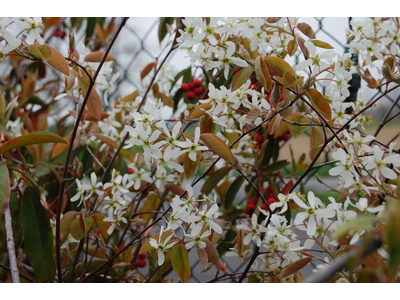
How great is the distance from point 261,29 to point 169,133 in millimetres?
211

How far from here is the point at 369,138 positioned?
1.34ft

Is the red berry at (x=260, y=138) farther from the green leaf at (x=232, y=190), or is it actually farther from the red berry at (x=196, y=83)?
the red berry at (x=196, y=83)

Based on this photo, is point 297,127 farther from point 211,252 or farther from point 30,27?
point 30,27

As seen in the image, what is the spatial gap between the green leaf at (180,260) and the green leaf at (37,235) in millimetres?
231

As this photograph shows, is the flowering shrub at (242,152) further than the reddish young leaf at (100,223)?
No

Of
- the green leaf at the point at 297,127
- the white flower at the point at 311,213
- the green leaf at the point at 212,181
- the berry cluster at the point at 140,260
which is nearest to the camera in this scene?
the white flower at the point at 311,213

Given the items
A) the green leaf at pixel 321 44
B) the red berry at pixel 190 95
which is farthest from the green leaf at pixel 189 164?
the red berry at pixel 190 95

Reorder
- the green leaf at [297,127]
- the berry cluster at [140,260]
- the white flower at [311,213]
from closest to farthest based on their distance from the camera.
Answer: the white flower at [311,213] → the green leaf at [297,127] → the berry cluster at [140,260]

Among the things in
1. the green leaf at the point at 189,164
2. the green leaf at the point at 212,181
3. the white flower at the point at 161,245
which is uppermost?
the green leaf at the point at 189,164

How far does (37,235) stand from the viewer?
0.55 metres

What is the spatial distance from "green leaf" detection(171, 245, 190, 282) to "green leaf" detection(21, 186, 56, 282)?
0.23 m

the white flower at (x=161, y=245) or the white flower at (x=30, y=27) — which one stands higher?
the white flower at (x=30, y=27)

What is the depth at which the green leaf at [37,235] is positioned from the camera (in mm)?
538

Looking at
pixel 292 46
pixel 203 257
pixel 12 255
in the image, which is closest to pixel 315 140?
pixel 292 46
